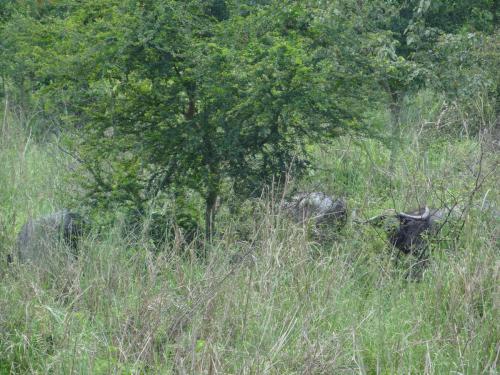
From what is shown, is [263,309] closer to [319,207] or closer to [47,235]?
[47,235]

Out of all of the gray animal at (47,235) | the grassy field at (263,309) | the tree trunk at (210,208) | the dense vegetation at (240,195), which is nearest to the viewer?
the grassy field at (263,309)

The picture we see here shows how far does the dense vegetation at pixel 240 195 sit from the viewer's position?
14.2 ft

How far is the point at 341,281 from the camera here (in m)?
5.14

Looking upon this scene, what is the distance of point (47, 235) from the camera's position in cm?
574

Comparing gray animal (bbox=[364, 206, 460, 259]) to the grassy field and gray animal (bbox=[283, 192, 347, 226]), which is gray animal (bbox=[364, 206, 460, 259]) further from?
gray animal (bbox=[283, 192, 347, 226])

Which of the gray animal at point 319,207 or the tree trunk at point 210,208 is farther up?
the gray animal at point 319,207

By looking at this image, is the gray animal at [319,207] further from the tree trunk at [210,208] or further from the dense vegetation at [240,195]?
the tree trunk at [210,208]

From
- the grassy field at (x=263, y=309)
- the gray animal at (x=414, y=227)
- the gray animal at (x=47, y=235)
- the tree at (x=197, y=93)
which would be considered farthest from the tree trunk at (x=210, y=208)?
the gray animal at (x=414, y=227)

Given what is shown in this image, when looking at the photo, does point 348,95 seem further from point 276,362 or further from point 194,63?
point 276,362

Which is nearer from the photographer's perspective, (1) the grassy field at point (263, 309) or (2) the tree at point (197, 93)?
(1) the grassy field at point (263, 309)

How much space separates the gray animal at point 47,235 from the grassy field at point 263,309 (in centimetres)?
16

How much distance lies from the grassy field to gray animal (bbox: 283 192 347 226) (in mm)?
418

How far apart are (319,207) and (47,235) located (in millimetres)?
2278

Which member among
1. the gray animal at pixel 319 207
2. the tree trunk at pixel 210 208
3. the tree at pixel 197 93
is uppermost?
the tree at pixel 197 93
